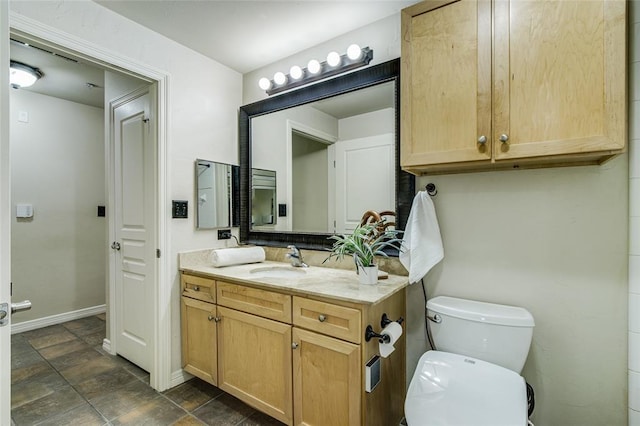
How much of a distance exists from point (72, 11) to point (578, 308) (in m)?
2.87

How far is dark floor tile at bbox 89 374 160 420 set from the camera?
181 cm

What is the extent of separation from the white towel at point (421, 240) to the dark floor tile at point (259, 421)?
111 cm

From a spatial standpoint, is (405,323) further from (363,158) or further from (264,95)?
(264,95)

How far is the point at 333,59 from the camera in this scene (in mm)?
1910

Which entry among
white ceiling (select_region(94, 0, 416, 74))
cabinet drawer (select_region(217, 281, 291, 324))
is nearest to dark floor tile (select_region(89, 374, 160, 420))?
cabinet drawer (select_region(217, 281, 291, 324))

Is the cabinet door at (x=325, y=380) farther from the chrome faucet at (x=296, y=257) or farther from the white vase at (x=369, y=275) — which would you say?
the chrome faucet at (x=296, y=257)

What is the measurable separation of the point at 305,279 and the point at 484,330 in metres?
0.88

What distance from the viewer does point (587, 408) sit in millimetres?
1329

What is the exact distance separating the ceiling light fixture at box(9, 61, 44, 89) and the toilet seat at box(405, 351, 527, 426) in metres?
3.58

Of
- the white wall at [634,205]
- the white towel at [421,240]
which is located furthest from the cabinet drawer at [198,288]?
the white wall at [634,205]

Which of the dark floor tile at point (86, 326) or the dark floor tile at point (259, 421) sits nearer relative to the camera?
the dark floor tile at point (259, 421)

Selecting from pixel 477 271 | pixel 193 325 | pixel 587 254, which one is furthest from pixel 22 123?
pixel 587 254

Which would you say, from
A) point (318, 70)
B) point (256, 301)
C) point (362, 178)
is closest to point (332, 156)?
point (362, 178)

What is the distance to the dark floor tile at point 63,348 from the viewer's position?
253cm
